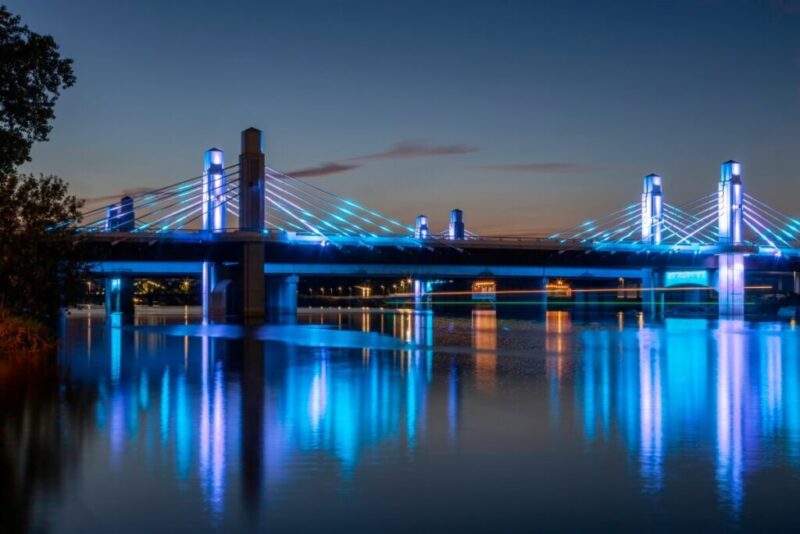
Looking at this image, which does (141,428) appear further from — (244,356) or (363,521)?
(244,356)

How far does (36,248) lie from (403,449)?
84.9 feet

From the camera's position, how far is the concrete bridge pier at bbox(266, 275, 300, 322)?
101131mm

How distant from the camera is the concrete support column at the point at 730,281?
95062 millimetres

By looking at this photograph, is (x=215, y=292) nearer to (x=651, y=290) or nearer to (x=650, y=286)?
(x=650, y=286)

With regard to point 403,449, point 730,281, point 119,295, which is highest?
point 730,281

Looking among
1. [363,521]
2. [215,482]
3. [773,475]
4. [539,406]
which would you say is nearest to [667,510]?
[773,475]

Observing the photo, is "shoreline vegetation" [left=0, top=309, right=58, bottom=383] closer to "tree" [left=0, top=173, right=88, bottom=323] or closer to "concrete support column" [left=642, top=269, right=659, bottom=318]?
"tree" [left=0, top=173, right=88, bottom=323]

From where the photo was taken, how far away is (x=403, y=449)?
513 inches

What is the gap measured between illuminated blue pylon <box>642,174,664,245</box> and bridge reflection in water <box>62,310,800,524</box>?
71.1 metres

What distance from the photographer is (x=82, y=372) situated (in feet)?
83.4

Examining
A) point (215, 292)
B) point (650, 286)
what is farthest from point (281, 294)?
point (650, 286)

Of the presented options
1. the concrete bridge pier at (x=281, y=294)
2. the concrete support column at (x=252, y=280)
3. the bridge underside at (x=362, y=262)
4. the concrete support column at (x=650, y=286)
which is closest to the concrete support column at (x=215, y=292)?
the bridge underside at (x=362, y=262)

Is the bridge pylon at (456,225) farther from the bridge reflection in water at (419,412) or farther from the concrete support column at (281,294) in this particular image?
the bridge reflection in water at (419,412)

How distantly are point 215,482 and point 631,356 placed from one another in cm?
2423
